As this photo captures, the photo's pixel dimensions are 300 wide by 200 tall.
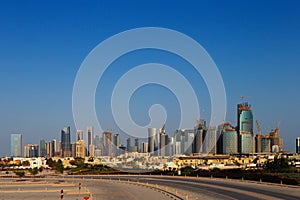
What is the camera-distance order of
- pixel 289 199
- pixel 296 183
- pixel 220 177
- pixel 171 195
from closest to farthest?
pixel 289 199 → pixel 171 195 → pixel 296 183 → pixel 220 177

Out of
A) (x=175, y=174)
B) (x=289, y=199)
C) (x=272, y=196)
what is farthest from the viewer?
(x=175, y=174)

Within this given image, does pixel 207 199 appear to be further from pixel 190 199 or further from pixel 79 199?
pixel 79 199

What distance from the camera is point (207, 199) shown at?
146 ft

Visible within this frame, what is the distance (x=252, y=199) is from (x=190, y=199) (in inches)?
214

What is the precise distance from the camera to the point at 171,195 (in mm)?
48969

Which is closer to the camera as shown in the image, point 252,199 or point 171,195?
point 252,199

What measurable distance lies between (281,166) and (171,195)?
6190cm

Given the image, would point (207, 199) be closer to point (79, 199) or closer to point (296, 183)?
point (79, 199)

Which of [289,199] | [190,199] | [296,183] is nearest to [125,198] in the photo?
[190,199]

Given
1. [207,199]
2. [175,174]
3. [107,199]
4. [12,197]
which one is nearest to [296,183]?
[207,199]

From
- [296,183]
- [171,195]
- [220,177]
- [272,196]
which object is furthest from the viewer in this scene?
[220,177]

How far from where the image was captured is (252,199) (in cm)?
4353

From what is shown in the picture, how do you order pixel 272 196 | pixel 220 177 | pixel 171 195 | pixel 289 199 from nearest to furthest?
pixel 289 199, pixel 272 196, pixel 171 195, pixel 220 177

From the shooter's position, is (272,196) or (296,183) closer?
(272,196)
